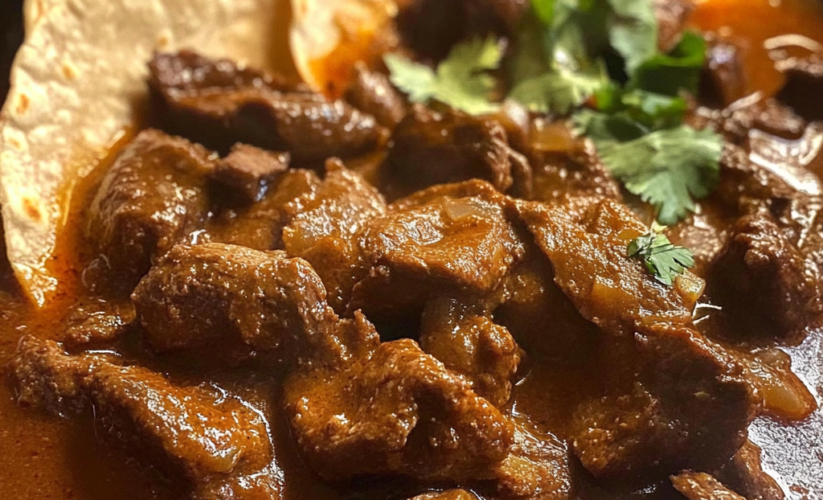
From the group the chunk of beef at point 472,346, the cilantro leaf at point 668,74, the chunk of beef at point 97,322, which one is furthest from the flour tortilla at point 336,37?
the chunk of beef at point 472,346

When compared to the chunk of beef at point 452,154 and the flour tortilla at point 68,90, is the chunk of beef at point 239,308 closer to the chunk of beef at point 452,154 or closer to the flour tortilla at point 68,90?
the flour tortilla at point 68,90

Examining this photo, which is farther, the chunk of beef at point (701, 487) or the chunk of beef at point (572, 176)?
the chunk of beef at point (572, 176)

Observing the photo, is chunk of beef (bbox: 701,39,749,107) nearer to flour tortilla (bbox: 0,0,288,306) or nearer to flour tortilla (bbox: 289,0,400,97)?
flour tortilla (bbox: 289,0,400,97)

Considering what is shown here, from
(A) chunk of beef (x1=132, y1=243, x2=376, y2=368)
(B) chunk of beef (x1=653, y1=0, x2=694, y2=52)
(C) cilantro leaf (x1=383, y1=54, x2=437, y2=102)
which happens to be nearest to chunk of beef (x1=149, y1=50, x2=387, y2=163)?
(C) cilantro leaf (x1=383, y1=54, x2=437, y2=102)

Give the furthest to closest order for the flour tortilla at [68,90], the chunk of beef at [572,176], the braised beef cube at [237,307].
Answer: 1. the chunk of beef at [572,176]
2. the flour tortilla at [68,90]
3. the braised beef cube at [237,307]

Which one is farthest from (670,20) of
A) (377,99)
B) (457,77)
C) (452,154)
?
(452,154)

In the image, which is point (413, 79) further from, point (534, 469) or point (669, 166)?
point (534, 469)

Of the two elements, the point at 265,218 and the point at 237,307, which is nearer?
the point at 237,307
